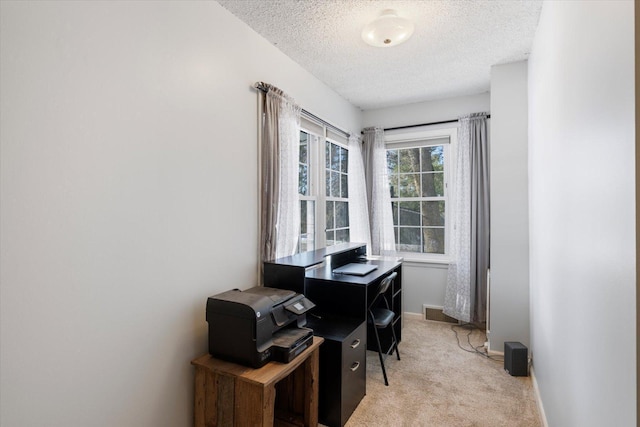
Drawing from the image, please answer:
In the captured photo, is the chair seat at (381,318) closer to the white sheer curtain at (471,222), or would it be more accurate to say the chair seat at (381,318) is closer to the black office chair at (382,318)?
the black office chair at (382,318)

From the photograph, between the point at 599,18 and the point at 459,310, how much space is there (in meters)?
3.19

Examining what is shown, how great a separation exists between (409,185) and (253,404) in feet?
10.7

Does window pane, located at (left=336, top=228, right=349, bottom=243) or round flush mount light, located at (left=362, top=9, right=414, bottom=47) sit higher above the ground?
round flush mount light, located at (left=362, top=9, right=414, bottom=47)

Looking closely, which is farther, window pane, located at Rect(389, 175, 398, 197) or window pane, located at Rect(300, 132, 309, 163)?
window pane, located at Rect(389, 175, 398, 197)

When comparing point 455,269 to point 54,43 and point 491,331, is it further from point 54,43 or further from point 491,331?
point 54,43

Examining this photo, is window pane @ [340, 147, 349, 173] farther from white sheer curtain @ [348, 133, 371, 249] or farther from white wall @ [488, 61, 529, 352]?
white wall @ [488, 61, 529, 352]

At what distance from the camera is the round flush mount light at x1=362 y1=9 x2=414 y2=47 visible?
2.09 meters

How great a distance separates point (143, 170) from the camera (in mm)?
1583

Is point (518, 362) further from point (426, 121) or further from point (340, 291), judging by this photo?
point (426, 121)

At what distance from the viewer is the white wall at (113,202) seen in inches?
46.2

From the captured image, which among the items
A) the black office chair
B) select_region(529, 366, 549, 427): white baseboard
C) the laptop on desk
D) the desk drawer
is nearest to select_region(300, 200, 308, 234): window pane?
the laptop on desk

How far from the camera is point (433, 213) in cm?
404

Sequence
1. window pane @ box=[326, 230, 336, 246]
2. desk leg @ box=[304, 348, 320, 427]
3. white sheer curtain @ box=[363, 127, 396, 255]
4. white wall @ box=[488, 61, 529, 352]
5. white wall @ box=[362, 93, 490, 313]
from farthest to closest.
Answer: white sheer curtain @ box=[363, 127, 396, 255] < white wall @ box=[362, 93, 490, 313] < window pane @ box=[326, 230, 336, 246] < white wall @ box=[488, 61, 529, 352] < desk leg @ box=[304, 348, 320, 427]

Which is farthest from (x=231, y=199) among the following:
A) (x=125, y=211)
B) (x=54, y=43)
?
(x=54, y=43)
